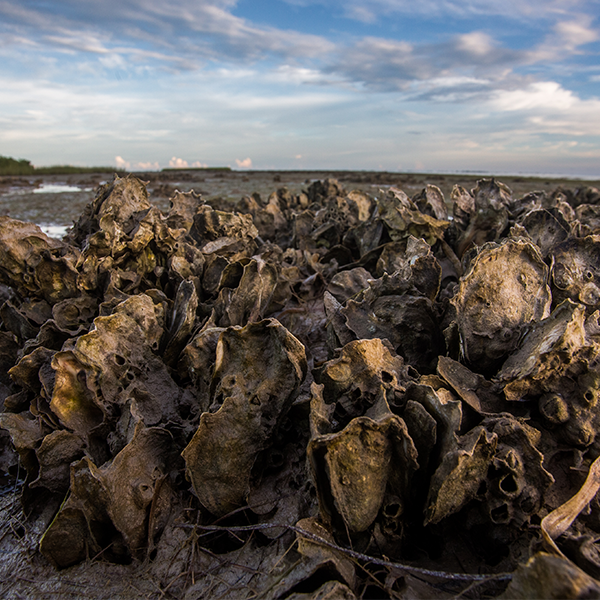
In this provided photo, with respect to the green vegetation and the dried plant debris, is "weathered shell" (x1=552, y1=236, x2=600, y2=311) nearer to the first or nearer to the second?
the dried plant debris

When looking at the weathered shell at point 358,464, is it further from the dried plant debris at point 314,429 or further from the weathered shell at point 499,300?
the weathered shell at point 499,300

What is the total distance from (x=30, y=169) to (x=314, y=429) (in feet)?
153

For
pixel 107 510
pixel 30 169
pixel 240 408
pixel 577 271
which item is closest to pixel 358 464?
pixel 240 408

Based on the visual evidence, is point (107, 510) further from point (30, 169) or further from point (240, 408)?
point (30, 169)

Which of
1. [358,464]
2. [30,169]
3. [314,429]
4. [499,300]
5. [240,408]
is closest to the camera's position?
[358,464]

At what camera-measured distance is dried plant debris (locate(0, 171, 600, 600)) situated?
1764 mm

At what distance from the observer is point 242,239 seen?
5.01 m

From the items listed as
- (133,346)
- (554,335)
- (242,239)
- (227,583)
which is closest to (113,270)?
(133,346)

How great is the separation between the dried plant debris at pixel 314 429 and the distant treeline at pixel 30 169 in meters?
36.9

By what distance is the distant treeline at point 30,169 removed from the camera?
36781 mm

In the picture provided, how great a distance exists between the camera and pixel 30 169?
37.8m

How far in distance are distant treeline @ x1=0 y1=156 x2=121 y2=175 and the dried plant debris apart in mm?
36909

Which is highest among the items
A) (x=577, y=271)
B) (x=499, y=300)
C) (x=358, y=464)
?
(x=577, y=271)

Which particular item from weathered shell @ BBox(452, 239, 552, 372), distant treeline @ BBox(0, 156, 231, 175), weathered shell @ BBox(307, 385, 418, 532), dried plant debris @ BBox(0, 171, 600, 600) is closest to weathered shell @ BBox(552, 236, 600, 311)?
dried plant debris @ BBox(0, 171, 600, 600)
